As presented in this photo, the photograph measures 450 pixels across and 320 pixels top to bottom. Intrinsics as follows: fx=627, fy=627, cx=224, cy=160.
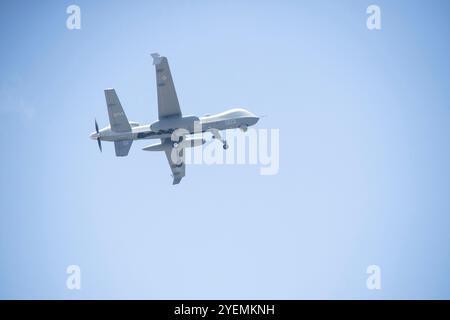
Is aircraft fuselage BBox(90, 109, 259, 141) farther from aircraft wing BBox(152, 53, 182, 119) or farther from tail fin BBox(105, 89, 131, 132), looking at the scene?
aircraft wing BBox(152, 53, 182, 119)

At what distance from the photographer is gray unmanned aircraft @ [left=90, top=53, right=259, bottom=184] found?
5309 centimetres

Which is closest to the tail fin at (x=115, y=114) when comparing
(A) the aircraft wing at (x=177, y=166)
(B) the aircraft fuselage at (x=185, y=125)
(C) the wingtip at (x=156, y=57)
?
(B) the aircraft fuselage at (x=185, y=125)

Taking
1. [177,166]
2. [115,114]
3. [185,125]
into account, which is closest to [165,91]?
[185,125]

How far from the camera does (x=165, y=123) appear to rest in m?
53.6

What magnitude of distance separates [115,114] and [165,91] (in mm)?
5046

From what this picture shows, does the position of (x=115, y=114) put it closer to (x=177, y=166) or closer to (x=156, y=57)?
(x=156, y=57)

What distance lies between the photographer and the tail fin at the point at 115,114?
54281 mm

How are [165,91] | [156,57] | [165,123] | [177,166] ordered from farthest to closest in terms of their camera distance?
[177,166] < [165,123] < [165,91] < [156,57]

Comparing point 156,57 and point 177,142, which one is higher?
point 156,57

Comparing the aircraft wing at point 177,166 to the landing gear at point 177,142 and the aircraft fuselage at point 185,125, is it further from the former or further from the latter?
the aircraft fuselage at point 185,125
